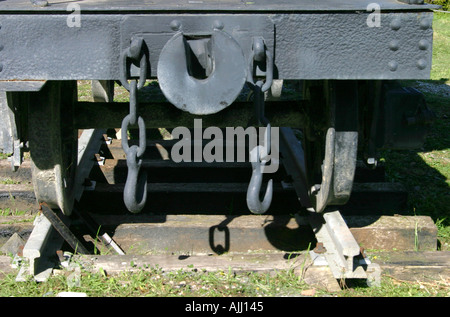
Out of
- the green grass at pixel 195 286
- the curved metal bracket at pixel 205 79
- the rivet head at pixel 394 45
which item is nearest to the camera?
the curved metal bracket at pixel 205 79

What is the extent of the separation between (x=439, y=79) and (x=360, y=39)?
199 inches

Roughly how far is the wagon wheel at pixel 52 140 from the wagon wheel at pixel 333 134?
120cm

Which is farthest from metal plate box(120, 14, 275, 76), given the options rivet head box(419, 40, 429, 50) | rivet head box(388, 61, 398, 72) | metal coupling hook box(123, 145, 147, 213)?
rivet head box(419, 40, 429, 50)

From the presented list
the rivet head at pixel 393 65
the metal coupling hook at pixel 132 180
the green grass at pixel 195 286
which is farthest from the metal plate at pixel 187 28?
the green grass at pixel 195 286

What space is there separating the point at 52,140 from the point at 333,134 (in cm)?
127

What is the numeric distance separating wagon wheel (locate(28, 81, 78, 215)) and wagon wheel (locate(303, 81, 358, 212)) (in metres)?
1.20

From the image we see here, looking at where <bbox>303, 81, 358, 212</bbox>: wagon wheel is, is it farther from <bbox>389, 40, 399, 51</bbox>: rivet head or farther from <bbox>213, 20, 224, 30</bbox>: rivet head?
<bbox>213, 20, 224, 30</bbox>: rivet head

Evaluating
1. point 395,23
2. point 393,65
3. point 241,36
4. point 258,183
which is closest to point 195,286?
point 258,183

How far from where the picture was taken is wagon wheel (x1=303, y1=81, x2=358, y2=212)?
106 inches

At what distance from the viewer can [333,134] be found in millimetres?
2711

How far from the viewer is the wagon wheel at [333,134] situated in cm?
270

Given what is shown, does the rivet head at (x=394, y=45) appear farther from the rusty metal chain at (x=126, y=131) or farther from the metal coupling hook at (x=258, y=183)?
the rusty metal chain at (x=126, y=131)
